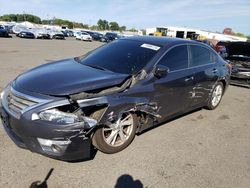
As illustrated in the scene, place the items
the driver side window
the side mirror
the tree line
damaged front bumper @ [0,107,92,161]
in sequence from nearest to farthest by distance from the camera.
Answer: damaged front bumper @ [0,107,92,161] → the side mirror → the driver side window → the tree line

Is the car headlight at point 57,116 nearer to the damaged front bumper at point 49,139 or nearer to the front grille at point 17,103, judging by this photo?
the damaged front bumper at point 49,139

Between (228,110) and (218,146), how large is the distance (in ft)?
7.70

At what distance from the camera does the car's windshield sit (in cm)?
413

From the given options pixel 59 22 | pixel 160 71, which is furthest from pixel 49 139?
pixel 59 22

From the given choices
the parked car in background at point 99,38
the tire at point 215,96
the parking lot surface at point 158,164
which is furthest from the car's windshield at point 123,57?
the parked car in background at point 99,38

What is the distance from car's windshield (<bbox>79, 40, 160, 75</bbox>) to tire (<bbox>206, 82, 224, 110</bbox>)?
227 cm

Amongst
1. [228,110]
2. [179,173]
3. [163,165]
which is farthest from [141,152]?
[228,110]

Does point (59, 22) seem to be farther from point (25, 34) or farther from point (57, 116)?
point (57, 116)

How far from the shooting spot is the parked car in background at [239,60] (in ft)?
29.6

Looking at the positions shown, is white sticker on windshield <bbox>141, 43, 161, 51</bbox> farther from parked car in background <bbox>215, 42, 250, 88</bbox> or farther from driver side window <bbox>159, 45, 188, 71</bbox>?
parked car in background <bbox>215, 42, 250, 88</bbox>

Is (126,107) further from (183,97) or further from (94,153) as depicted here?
(183,97)

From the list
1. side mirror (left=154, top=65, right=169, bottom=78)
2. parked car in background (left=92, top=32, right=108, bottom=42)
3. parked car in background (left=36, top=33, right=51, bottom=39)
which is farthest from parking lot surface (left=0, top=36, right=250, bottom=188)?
parked car in background (left=92, top=32, right=108, bottom=42)

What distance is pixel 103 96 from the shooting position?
335cm

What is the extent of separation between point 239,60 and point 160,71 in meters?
6.55
